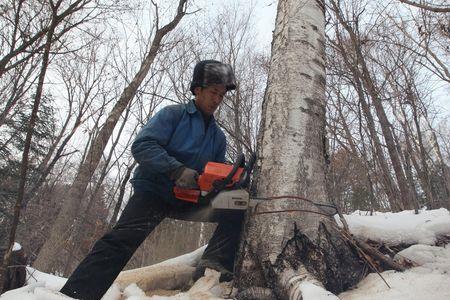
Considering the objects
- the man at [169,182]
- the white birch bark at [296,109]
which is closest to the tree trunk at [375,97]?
the white birch bark at [296,109]

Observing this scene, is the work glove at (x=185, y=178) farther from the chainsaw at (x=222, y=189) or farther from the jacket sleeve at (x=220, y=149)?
the jacket sleeve at (x=220, y=149)

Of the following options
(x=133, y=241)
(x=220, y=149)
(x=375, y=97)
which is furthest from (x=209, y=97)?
(x=375, y=97)

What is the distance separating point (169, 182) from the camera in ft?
7.27

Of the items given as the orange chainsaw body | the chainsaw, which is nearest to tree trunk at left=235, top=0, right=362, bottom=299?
the chainsaw

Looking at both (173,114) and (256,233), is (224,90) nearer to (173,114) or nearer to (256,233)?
(173,114)

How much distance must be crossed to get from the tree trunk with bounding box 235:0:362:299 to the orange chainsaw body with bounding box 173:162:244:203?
0.70ft

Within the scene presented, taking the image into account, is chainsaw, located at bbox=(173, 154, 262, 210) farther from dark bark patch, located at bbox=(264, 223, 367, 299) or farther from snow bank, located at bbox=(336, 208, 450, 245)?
snow bank, located at bbox=(336, 208, 450, 245)

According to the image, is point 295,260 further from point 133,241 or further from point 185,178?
point 133,241

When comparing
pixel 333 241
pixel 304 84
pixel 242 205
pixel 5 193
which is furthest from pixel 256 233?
pixel 5 193

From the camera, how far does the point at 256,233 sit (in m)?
1.96

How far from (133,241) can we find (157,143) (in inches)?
23.6

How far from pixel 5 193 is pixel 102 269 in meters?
10.3

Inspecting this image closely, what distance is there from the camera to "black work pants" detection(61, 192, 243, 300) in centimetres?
193

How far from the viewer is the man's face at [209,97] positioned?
242 cm
